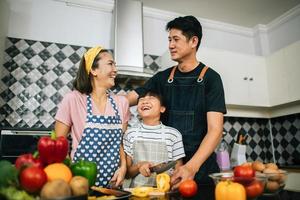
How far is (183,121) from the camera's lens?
138cm

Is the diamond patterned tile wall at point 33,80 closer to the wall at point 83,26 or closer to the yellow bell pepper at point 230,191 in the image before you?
the wall at point 83,26

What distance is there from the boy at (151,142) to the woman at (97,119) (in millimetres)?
125

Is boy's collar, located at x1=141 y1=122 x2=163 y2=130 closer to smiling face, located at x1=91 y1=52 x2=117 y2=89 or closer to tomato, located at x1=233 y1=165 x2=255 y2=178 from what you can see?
smiling face, located at x1=91 y1=52 x2=117 y2=89

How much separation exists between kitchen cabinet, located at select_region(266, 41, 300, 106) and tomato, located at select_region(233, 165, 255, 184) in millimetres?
2102

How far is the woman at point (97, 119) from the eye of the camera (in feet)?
3.77

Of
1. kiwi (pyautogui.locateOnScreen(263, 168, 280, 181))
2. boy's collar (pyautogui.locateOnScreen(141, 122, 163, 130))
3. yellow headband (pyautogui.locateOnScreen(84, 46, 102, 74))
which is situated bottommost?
kiwi (pyautogui.locateOnScreen(263, 168, 280, 181))

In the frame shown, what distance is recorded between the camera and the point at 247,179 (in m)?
0.68

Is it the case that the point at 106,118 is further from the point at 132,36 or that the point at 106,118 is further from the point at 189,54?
the point at 132,36

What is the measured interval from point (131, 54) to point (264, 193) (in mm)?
1801

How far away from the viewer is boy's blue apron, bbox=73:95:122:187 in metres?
1.15

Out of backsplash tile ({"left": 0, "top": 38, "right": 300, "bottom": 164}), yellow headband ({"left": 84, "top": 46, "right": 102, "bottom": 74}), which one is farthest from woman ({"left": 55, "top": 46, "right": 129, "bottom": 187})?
backsplash tile ({"left": 0, "top": 38, "right": 300, "bottom": 164})

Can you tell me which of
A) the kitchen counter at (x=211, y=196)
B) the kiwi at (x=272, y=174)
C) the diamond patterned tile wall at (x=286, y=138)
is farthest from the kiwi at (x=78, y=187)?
the diamond patterned tile wall at (x=286, y=138)

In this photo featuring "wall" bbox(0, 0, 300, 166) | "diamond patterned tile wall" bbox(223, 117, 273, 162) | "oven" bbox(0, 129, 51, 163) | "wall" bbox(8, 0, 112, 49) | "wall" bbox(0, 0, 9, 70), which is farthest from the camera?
"diamond patterned tile wall" bbox(223, 117, 273, 162)

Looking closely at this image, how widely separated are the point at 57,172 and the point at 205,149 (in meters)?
0.76
